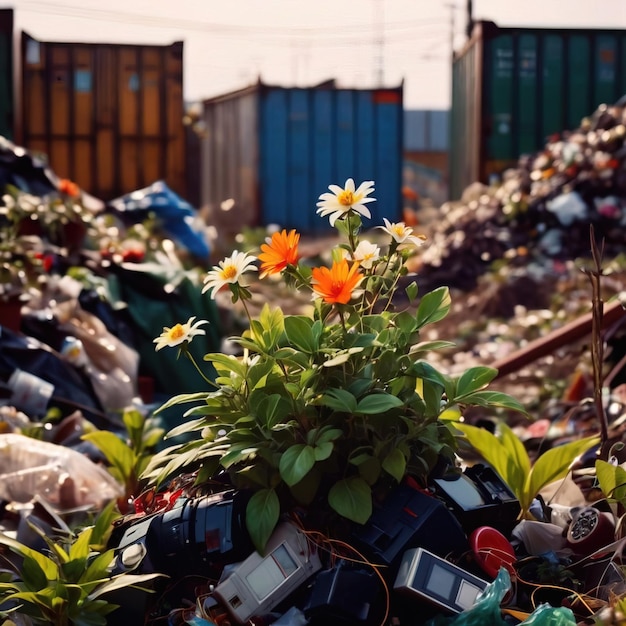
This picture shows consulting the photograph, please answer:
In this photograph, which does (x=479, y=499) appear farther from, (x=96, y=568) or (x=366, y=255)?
(x=96, y=568)

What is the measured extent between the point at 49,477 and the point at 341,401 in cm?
146

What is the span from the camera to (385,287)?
2561 mm

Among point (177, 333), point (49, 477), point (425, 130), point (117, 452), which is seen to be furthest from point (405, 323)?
point (425, 130)

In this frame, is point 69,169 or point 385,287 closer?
point 385,287

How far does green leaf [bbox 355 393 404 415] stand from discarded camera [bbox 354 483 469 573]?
→ 220mm

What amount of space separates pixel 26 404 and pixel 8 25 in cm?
783

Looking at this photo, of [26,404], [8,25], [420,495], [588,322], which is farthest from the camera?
[8,25]

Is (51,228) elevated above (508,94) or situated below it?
below

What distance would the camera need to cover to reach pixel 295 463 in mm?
2215

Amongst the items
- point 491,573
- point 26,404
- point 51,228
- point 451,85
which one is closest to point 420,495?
point 491,573

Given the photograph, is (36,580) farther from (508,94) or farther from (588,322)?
(508,94)

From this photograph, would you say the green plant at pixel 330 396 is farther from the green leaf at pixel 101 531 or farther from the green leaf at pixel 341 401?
the green leaf at pixel 101 531

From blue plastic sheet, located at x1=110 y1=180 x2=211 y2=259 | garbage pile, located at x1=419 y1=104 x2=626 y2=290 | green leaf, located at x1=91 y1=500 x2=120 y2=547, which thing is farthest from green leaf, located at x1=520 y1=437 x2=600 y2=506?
garbage pile, located at x1=419 y1=104 x2=626 y2=290

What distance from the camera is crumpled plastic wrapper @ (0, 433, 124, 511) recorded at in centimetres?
333
